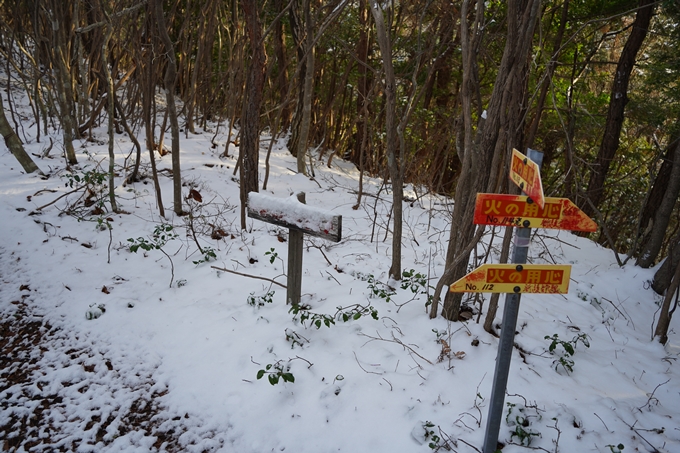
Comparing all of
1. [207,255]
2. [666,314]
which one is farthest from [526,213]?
[207,255]

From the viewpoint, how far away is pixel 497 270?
1.90m

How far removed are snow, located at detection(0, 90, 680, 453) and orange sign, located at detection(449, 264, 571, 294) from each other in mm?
1179

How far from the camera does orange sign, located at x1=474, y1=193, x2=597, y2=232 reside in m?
1.86

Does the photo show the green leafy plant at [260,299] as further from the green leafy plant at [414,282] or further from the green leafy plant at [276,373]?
the green leafy plant at [414,282]

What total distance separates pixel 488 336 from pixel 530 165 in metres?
1.99

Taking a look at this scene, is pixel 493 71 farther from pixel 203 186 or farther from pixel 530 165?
pixel 530 165

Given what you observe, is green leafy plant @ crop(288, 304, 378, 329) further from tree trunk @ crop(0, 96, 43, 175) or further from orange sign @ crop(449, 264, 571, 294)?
tree trunk @ crop(0, 96, 43, 175)

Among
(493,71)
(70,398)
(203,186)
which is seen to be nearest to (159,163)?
(203,186)

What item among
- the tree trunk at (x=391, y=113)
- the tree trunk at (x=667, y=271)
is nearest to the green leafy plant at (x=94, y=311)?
the tree trunk at (x=391, y=113)

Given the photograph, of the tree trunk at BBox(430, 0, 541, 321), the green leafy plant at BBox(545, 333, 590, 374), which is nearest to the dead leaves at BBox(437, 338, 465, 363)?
the tree trunk at BBox(430, 0, 541, 321)

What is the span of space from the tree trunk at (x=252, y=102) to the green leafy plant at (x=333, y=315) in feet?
7.51

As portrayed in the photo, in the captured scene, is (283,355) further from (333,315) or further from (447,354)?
(447,354)

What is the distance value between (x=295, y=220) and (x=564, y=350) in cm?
244

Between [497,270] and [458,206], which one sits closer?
[497,270]
